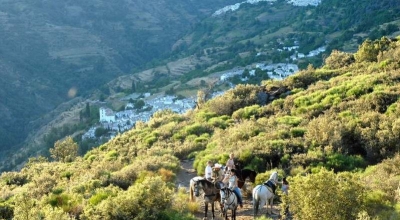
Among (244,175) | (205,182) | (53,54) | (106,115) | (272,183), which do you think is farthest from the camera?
(53,54)

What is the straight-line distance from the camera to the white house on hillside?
89.7 meters

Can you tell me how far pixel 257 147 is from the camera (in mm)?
14945

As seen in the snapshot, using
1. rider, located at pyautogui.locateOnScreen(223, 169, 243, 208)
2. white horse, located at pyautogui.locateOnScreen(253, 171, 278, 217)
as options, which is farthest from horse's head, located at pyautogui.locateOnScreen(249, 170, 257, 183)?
white horse, located at pyautogui.locateOnScreen(253, 171, 278, 217)

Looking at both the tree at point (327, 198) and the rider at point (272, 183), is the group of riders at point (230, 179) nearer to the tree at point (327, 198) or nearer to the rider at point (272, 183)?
the rider at point (272, 183)

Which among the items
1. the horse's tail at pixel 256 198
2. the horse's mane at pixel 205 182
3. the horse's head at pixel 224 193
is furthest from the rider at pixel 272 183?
the horse's mane at pixel 205 182

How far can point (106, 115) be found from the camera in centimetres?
9219

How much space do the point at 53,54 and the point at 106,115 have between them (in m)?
82.6

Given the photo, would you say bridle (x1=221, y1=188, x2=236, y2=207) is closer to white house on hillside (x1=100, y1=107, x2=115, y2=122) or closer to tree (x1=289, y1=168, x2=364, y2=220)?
tree (x1=289, y1=168, x2=364, y2=220)

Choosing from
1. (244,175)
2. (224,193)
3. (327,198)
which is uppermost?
(327,198)

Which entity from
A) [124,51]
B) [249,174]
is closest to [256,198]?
[249,174]

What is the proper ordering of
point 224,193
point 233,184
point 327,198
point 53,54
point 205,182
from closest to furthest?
point 327,198, point 224,193, point 205,182, point 233,184, point 53,54

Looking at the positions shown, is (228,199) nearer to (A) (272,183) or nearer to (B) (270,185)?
(B) (270,185)

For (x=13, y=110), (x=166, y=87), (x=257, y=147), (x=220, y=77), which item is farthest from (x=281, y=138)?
(x=13, y=110)

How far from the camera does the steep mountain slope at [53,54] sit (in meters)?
130
